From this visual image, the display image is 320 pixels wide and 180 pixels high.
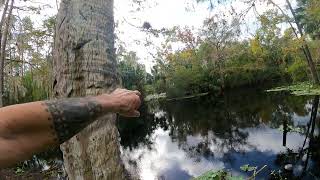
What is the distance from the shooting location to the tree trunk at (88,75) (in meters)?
2.43

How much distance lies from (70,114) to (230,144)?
1400 centimetres

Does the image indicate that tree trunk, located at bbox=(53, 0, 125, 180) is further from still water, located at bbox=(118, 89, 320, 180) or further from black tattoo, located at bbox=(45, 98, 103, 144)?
still water, located at bbox=(118, 89, 320, 180)

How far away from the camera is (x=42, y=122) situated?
153 cm

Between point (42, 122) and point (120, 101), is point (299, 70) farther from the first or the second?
point (42, 122)

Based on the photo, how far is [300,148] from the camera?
1246 centimetres

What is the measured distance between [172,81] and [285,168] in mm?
37730

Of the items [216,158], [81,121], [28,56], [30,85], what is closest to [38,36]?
[28,56]

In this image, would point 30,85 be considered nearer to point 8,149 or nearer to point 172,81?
point 8,149

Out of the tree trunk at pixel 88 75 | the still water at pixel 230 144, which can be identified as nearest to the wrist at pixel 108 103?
the tree trunk at pixel 88 75

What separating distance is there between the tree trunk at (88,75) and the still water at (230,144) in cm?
844

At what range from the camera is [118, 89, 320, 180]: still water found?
11656mm

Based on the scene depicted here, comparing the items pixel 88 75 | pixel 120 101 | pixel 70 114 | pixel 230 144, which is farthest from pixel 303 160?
pixel 70 114

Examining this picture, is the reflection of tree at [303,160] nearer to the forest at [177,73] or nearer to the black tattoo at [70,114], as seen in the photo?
the forest at [177,73]

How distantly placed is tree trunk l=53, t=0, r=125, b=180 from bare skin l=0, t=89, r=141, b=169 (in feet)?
1.72
